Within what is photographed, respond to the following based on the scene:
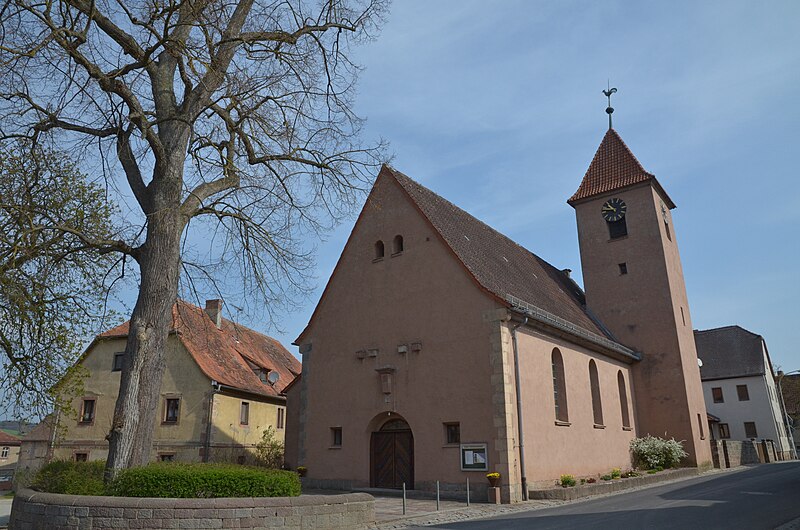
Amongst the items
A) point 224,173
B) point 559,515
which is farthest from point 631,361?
point 224,173

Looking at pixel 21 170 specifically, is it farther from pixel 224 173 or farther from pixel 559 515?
pixel 559 515

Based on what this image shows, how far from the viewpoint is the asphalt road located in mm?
11039

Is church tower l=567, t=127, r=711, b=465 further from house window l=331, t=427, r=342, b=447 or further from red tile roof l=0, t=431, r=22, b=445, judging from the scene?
red tile roof l=0, t=431, r=22, b=445

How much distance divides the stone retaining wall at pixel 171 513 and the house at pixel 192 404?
14.7 m

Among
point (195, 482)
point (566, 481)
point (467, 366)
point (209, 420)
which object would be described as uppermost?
point (467, 366)

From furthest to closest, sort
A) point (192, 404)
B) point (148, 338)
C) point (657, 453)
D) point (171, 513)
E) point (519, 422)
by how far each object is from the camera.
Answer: point (192, 404), point (657, 453), point (519, 422), point (148, 338), point (171, 513)

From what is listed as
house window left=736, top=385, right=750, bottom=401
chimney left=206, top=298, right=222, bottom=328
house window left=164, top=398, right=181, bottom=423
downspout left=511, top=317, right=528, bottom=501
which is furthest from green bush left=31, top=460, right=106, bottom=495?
house window left=736, top=385, right=750, bottom=401

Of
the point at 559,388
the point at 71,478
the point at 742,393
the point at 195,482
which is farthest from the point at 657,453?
the point at 742,393

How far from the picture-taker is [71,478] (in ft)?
35.5

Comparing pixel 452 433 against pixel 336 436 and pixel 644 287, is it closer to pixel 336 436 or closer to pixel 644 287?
pixel 336 436

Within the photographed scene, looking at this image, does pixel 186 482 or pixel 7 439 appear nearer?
Answer: pixel 186 482

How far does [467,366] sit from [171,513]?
33.4 ft

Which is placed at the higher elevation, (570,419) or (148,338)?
(148,338)

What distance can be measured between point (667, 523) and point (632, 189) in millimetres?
21382
